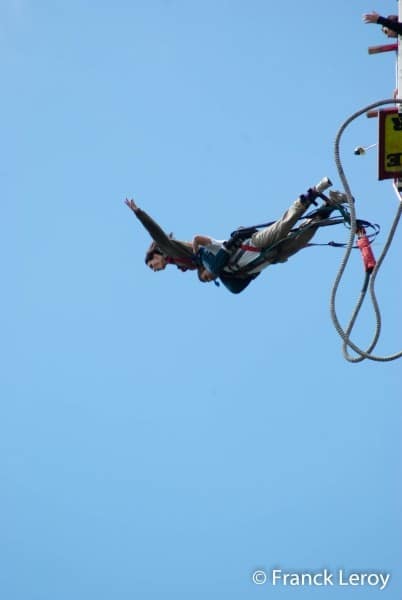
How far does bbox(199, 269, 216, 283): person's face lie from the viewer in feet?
37.8

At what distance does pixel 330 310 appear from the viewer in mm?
9086

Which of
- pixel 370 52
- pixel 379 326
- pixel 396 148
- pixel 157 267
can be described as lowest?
pixel 379 326

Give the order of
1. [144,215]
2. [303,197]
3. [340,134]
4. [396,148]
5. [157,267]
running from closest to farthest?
[340,134]
[396,148]
[303,197]
[144,215]
[157,267]

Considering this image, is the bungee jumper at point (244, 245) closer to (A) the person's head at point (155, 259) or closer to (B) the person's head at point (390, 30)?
(A) the person's head at point (155, 259)

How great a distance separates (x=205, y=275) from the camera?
1165cm

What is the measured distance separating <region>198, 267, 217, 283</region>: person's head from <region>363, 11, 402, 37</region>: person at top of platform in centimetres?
337

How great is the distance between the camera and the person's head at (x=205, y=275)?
37.8 feet

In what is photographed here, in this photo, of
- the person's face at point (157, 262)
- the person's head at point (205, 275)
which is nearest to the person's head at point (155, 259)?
the person's face at point (157, 262)

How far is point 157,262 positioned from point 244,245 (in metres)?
1.28

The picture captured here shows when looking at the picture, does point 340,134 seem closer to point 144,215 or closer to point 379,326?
point 379,326

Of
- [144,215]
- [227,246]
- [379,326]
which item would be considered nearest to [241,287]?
[227,246]

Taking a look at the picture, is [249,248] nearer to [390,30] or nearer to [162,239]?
[162,239]

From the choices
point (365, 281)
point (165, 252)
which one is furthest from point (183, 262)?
point (365, 281)

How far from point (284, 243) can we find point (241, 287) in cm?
89
